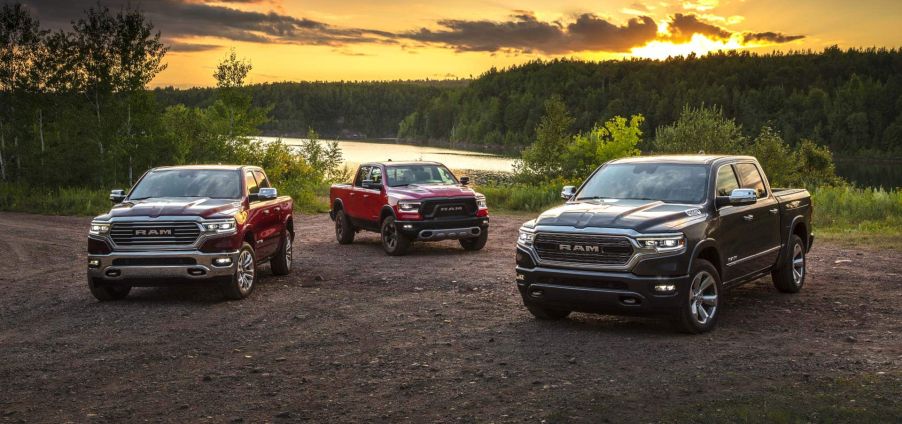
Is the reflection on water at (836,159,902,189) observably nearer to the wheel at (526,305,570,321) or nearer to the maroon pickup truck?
the wheel at (526,305,570,321)

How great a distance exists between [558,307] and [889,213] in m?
19.0

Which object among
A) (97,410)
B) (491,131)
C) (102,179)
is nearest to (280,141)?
(102,179)

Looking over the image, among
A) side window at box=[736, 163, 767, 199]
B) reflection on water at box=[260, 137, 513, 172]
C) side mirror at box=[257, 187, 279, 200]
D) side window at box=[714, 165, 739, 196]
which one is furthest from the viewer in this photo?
reflection on water at box=[260, 137, 513, 172]

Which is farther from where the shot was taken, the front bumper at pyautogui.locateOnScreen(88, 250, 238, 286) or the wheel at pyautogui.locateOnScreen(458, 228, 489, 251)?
the wheel at pyautogui.locateOnScreen(458, 228, 489, 251)

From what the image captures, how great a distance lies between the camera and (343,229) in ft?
65.3

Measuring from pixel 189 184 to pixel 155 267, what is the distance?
2.10 metres

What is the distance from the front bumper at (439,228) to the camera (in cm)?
1694

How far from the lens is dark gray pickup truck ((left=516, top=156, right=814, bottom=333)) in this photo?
8734 mm

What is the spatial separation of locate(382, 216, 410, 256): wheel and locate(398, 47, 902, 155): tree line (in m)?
111

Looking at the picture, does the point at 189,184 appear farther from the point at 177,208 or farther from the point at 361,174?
the point at 361,174

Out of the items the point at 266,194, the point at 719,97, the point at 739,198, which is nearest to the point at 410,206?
the point at 266,194

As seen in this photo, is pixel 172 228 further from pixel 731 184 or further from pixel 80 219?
pixel 80 219

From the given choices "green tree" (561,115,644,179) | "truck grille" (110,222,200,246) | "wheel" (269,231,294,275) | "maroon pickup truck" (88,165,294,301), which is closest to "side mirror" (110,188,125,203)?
"maroon pickup truck" (88,165,294,301)

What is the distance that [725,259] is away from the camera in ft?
31.6
